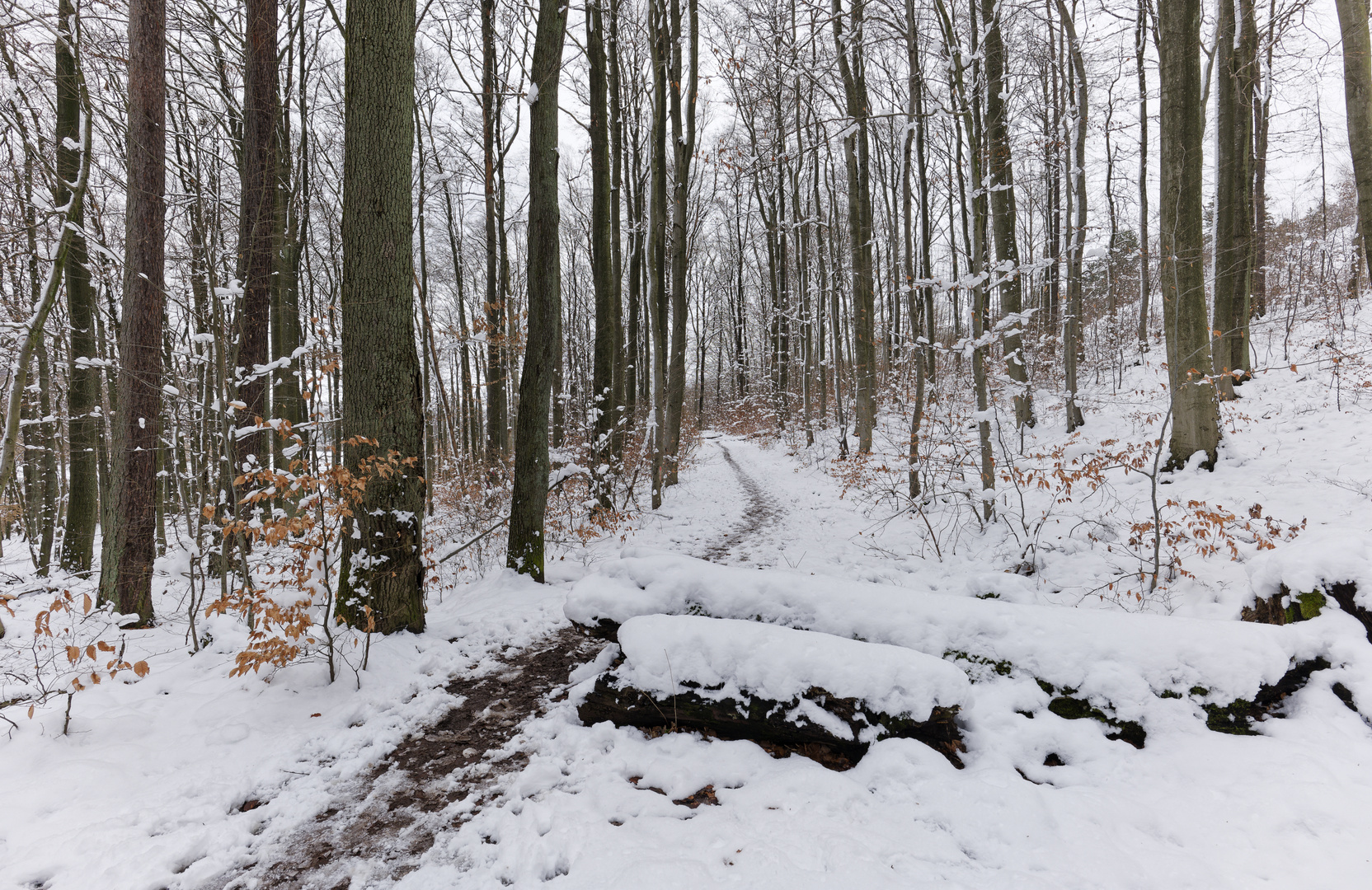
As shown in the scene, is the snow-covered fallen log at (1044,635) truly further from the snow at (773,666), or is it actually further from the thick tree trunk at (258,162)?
the thick tree trunk at (258,162)

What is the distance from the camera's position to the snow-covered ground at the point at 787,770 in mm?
2125

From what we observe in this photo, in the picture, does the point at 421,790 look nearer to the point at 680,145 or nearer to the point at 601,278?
the point at 601,278

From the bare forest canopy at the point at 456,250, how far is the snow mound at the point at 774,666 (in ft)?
7.28

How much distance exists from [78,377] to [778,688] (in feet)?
34.1

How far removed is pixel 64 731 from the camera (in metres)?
2.92

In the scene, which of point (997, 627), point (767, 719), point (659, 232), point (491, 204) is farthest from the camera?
point (491, 204)

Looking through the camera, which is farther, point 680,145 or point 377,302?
point 680,145

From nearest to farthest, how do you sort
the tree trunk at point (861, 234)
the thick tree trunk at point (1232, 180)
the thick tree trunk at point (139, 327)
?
the thick tree trunk at point (139, 327)
the thick tree trunk at point (1232, 180)
the tree trunk at point (861, 234)

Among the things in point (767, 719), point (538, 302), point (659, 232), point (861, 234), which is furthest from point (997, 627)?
point (861, 234)

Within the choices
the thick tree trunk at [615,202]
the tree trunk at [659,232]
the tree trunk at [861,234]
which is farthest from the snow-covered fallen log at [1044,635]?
the tree trunk at [861,234]

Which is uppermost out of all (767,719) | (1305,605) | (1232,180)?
(1232,180)

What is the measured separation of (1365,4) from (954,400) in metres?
5.54

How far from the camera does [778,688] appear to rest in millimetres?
2889

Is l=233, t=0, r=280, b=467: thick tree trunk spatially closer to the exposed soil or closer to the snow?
the exposed soil
